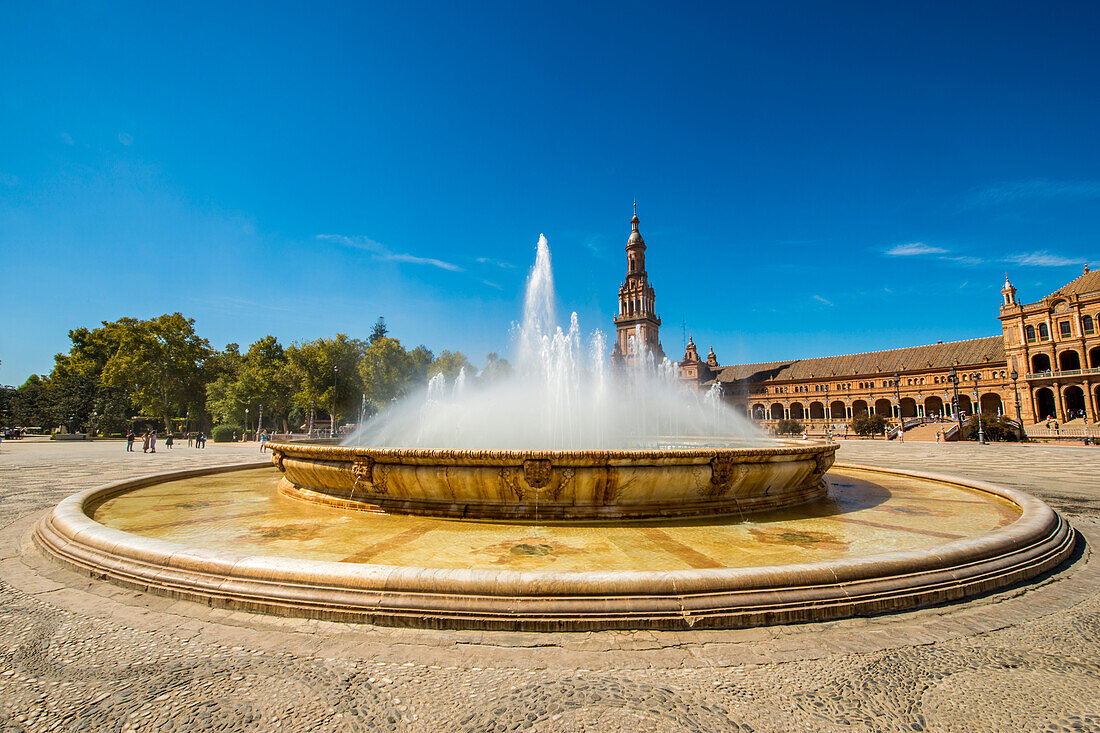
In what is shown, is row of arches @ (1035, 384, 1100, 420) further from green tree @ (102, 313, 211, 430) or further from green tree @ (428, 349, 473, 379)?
green tree @ (102, 313, 211, 430)

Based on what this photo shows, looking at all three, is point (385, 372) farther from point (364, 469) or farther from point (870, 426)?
point (364, 469)

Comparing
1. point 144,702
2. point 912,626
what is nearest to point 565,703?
point 144,702

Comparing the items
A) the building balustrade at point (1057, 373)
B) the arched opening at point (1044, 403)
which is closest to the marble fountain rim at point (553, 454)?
the building balustrade at point (1057, 373)

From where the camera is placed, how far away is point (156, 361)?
49.8 meters

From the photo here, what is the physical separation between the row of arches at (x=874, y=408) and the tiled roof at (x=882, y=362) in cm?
428

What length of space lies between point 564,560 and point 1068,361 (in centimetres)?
7133

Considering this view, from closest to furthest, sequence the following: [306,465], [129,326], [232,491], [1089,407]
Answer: [306,465], [232,491], [1089,407], [129,326]

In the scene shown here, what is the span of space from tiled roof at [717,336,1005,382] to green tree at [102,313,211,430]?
7865cm

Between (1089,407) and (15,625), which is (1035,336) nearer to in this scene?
(1089,407)

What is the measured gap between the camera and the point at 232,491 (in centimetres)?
885

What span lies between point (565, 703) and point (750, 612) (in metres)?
1.49

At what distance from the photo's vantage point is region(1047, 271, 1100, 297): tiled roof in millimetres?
49534

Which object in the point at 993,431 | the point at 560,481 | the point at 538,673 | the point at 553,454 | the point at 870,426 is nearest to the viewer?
the point at 538,673

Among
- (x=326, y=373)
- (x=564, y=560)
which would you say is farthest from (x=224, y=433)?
(x=564, y=560)
